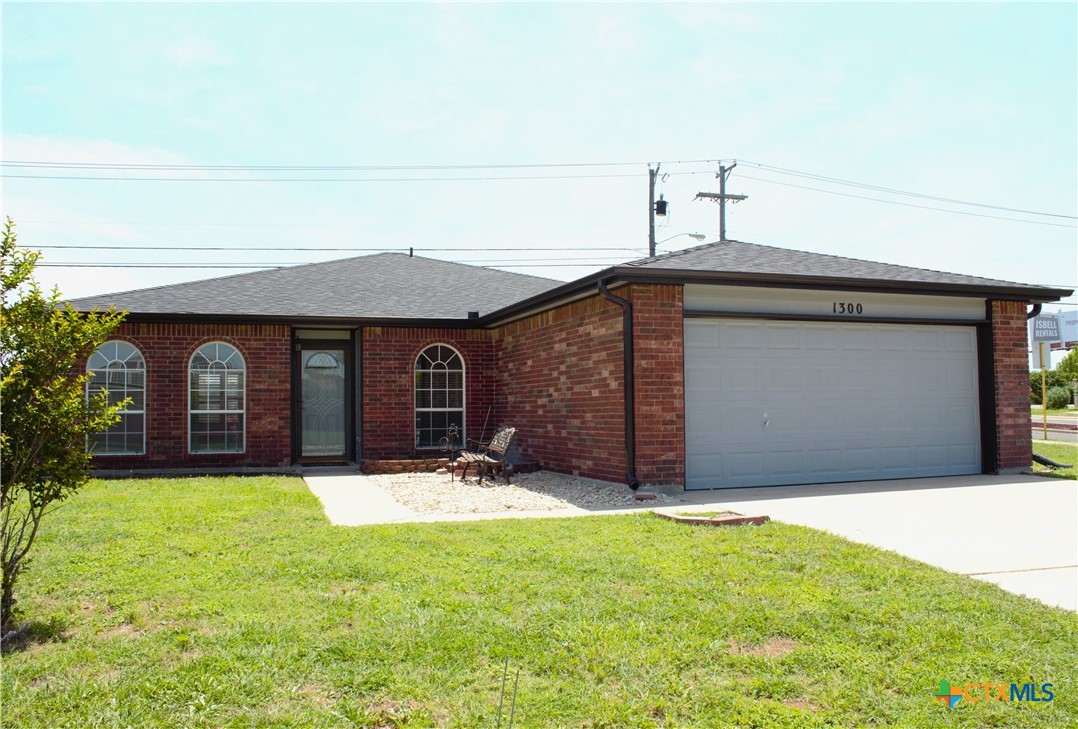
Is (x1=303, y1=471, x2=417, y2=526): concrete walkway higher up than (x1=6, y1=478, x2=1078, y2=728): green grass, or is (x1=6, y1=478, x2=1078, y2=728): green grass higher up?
(x1=6, y1=478, x2=1078, y2=728): green grass

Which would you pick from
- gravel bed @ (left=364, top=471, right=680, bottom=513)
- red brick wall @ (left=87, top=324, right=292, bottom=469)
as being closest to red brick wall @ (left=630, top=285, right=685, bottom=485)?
gravel bed @ (left=364, top=471, right=680, bottom=513)

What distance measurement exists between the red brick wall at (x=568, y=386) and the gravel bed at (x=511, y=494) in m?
0.35

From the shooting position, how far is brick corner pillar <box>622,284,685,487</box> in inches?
394

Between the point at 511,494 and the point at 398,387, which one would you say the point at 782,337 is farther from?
the point at 398,387

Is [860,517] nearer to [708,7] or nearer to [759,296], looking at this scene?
[759,296]

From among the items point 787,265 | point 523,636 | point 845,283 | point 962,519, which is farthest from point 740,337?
point 523,636

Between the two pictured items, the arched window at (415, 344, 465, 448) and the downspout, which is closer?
the downspout

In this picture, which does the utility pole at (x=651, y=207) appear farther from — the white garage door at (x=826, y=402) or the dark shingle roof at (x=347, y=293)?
the white garage door at (x=826, y=402)

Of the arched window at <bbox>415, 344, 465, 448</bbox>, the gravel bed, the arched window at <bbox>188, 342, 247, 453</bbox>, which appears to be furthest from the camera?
the arched window at <bbox>415, 344, 465, 448</bbox>

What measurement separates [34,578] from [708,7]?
29.2 feet

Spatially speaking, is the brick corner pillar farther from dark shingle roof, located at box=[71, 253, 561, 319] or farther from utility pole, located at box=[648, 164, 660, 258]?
utility pole, located at box=[648, 164, 660, 258]

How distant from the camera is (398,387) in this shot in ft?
48.6

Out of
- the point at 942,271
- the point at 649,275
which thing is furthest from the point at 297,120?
the point at 942,271

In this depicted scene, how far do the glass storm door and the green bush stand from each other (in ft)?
143
